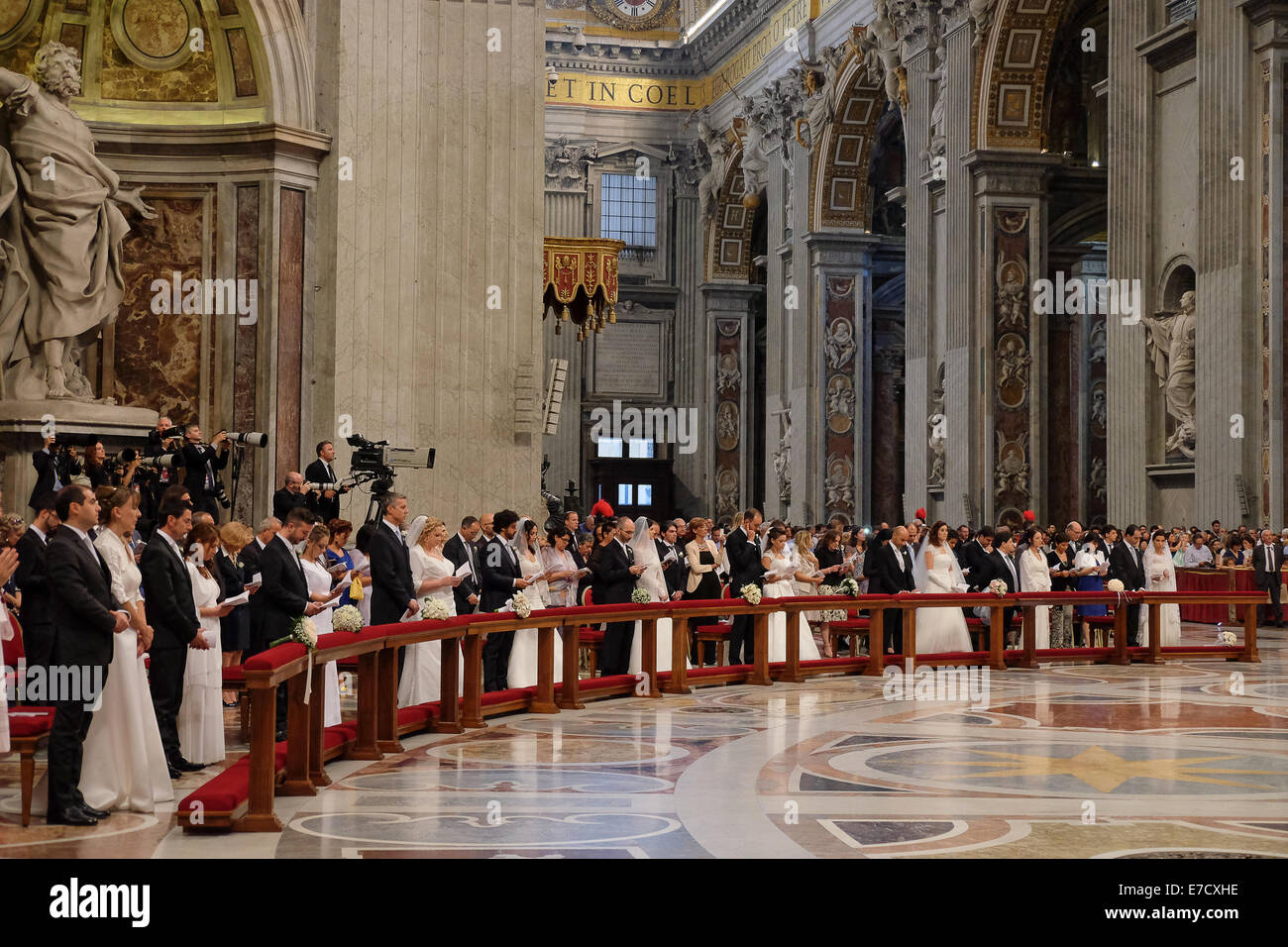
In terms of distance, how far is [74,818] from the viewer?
7.09 metres

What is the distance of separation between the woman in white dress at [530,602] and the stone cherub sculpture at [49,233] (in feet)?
13.0

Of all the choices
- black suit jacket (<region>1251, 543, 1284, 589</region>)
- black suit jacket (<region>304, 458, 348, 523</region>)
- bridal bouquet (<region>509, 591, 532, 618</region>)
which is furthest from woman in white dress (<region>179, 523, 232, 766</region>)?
black suit jacket (<region>1251, 543, 1284, 589</region>)

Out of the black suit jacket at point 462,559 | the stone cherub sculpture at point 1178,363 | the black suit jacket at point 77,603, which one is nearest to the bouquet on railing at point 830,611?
the black suit jacket at point 462,559

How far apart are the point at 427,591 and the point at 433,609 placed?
45.8 inches

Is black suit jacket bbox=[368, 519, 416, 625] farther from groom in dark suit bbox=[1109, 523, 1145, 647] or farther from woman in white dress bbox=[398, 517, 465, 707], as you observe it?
groom in dark suit bbox=[1109, 523, 1145, 647]

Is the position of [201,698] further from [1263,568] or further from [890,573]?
[1263,568]

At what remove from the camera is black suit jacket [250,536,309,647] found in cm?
945

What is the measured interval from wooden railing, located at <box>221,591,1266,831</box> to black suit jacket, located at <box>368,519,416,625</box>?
1.54 feet

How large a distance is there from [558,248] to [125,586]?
50.6 feet

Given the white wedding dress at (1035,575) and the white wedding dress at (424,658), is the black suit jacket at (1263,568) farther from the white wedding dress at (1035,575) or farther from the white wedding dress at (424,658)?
the white wedding dress at (424,658)

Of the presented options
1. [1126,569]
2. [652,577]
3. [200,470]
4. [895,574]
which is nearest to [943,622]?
[895,574]

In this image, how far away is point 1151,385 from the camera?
2198cm

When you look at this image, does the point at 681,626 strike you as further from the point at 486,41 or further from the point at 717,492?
the point at 717,492
